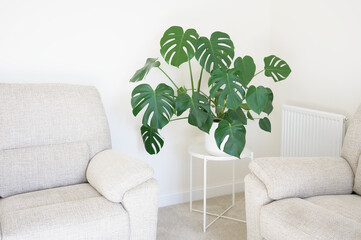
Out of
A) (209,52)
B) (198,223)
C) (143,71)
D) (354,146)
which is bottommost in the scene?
(198,223)

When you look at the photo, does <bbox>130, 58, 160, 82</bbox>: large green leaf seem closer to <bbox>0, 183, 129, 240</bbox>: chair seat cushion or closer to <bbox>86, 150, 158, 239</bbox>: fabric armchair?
<bbox>86, 150, 158, 239</bbox>: fabric armchair

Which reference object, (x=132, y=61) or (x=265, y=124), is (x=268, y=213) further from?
(x=132, y=61)

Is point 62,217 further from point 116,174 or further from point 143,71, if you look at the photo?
point 143,71

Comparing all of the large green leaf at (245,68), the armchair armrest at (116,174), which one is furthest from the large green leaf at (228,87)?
the armchair armrest at (116,174)

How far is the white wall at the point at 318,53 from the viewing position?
2.72 metres

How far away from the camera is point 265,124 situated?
281cm

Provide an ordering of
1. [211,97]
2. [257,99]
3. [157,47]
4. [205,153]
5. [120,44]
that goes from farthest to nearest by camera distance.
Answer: [157,47]
[120,44]
[205,153]
[211,97]
[257,99]

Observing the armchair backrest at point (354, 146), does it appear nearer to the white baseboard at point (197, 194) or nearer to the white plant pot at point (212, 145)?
the white plant pot at point (212, 145)

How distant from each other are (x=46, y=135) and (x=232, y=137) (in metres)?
1.05

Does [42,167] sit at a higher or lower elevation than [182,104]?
lower

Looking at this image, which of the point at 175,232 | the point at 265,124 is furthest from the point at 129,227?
the point at 265,124

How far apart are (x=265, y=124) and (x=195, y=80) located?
2.18 feet

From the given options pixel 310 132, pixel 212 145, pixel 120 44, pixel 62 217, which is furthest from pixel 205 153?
pixel 62 217

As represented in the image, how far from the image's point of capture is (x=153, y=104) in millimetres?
2408
